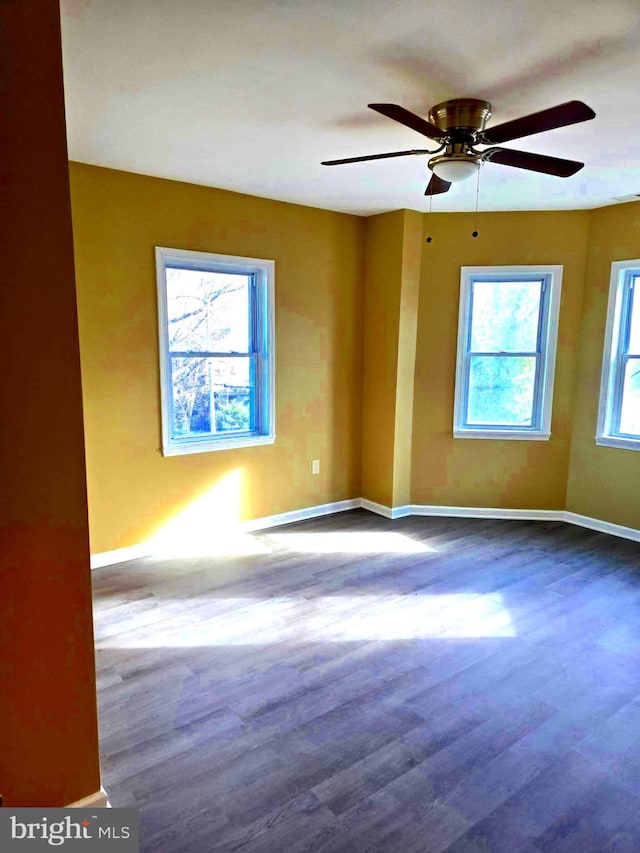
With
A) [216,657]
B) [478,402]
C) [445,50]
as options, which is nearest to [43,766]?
[216,657]

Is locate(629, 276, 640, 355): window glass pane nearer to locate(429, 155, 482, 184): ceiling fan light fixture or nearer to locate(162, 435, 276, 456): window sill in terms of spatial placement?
locate(429, 155, 482, 184): ceiling fan light fixture

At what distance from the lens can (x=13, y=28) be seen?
4.41 feet

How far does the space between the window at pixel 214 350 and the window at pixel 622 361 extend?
2634 mm

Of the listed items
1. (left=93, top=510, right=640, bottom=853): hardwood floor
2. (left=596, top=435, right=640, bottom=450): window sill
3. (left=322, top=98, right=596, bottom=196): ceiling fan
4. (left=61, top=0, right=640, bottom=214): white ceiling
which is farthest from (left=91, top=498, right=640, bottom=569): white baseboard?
(left=322, top=98, right=596, bottom=196): ceiling fan

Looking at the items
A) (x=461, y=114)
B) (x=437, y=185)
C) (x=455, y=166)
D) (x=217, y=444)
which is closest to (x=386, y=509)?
(x=217, y=444)

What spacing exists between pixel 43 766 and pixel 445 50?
2731 mm

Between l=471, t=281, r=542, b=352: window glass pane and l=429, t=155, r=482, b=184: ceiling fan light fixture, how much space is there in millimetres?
2178

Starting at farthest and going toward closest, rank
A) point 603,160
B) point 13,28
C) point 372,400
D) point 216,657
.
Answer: point 372,400, point 603,160, point 216,657, point 13,28

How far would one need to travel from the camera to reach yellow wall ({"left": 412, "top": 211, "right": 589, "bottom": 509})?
4.39 m

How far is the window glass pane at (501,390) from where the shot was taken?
4.61m

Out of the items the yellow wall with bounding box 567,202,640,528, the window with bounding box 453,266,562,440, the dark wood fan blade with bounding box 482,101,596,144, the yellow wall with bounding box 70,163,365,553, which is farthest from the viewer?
the window with bounding box 453,266,562,440

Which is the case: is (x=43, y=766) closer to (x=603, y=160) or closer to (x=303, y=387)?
(x=303, y=387)

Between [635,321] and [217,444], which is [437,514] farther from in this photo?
[635,321]

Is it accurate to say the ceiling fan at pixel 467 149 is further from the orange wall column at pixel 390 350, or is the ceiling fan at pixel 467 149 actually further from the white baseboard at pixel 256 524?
the white baseboard at pixel 256 524
